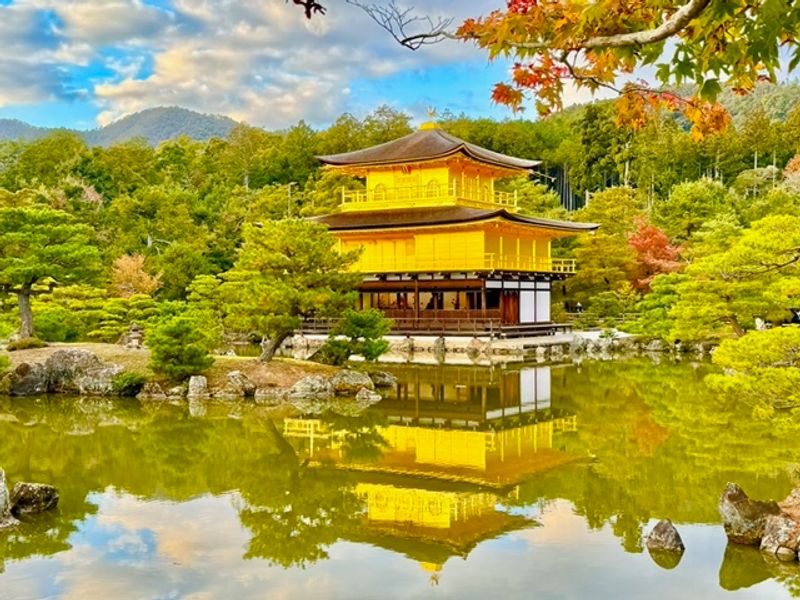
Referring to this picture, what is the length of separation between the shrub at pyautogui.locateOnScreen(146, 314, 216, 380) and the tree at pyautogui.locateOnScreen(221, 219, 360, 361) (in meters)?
0.88

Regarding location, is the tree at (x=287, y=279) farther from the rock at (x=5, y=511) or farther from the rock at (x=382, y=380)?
the rock at (x=5, y=511)

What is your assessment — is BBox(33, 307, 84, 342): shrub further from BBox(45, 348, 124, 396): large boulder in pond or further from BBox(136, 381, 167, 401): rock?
BBox(136, 381, 167, 401): rock

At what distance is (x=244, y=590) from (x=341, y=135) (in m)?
46.2

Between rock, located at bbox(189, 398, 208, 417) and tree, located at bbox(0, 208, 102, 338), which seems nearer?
rock, located at bbox(189, 398, 208, 417)

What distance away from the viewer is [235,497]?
8.62m

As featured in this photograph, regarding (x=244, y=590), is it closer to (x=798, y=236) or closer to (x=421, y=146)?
(x=798, y=236)

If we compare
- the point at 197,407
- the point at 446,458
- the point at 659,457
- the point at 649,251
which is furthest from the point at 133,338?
the point at 649,251

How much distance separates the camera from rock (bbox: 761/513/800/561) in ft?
20.6

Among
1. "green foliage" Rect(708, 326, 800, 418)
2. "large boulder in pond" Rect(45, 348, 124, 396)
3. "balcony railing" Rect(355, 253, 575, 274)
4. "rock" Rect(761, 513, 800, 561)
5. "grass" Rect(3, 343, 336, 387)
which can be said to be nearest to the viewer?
"rock" Rect(761, 513, 800, 561)

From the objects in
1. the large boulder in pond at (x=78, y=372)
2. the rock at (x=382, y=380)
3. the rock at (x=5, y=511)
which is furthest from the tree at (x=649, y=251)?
the rock at (x=5, y=511)

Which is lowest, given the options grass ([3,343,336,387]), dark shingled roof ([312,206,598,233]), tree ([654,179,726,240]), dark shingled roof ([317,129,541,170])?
grass ([3,343,336,387])

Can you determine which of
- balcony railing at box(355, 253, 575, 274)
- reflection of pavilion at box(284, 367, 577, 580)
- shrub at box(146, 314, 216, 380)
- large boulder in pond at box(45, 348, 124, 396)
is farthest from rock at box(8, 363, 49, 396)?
balcony railing at box(355, 253, 575, 274)

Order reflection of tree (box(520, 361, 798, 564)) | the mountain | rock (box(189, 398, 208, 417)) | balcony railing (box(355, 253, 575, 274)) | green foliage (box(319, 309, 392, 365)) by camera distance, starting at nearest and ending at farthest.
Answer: reflection of tree (box(520, 361, 798, 564))
rock (box(189, 398, 208, 417))
green foliage (box(319, 309, 392, 365))
balcony railing (box(355, 253, 575, 274))
the mountain

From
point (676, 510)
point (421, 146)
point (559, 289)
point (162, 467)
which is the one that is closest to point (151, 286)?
point (421, 146)
